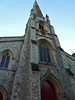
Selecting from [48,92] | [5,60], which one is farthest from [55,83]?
[5,60]

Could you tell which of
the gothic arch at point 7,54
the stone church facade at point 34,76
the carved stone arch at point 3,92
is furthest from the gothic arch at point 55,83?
the gothic arch at point 7,54

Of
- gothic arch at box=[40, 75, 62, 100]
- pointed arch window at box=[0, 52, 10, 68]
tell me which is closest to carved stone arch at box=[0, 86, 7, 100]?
pointed arch window at box=[0, 52, 10, 68]

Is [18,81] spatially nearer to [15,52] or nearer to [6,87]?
[6,87]

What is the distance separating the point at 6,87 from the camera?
6.12 metres

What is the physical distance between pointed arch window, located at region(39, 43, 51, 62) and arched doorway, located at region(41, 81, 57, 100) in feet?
9.14

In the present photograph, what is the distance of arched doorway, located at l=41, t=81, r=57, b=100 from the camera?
5905 millimetres

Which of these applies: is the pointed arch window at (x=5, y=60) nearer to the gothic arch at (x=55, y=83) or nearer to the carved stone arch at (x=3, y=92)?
the carved stone arch at (x=3, y=92)

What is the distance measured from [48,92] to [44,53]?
4677 millimetres

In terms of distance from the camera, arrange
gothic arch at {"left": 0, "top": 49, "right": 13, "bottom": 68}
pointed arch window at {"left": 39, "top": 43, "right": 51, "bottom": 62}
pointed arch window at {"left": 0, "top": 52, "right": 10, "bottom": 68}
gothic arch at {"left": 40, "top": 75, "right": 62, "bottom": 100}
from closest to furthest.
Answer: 1. gothic arch at {"left": 40, "top": 75, "right": 62, "bottom": 100}
2. pointed arch window at {"left": 0, "top": 52, "right": 10, "bottom": 68}
3. pointed arch window at {"left": 39, "top": 43, "right": 51, "bottom": 62}
4. gothic arch at {"left": 0, "top": 49, "right": 13, "bottom": 68}

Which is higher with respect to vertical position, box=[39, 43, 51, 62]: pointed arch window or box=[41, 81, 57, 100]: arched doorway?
box=[39, 43, 51, 62]: pointed arch window

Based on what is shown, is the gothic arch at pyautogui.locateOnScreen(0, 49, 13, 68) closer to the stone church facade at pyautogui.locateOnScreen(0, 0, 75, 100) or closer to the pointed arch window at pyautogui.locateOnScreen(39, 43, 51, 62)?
the stone church facade at pyautogui.locateOnScreen(0, 0, 75, 100)

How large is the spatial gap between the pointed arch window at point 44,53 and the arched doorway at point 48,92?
9.14 ft

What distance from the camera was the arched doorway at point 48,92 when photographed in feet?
19.4

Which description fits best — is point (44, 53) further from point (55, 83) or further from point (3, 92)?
point (3, 92)
